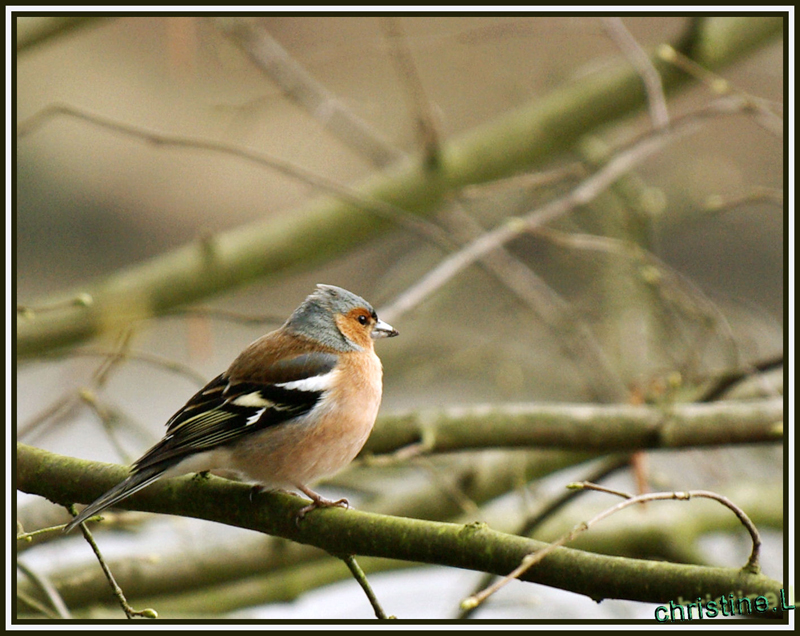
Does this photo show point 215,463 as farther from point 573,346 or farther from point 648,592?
point 573,346

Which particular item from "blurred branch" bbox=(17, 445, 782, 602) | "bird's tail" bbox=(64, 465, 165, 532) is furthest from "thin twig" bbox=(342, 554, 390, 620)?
"bird's tail" bbox=(64, 465, 165, 532)

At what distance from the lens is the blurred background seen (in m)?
3.21

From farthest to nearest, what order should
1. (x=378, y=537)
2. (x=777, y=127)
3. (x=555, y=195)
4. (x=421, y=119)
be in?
(x=555, y=195), (x=421, y=119), (x=777, y=127), (x=378, y=537)

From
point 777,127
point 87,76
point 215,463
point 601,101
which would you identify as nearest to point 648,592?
point 215,463

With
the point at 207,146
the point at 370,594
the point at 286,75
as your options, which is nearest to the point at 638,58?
the point at 286,75

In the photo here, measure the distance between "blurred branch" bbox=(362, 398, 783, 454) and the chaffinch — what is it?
670 millimetres

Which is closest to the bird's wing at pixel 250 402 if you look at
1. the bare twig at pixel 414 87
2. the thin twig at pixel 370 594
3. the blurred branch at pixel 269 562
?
the thin twig at pixel 370 594

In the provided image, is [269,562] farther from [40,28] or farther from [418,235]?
[40,28]

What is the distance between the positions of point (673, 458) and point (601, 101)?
9.08 feet

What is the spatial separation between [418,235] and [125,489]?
6.20 ft

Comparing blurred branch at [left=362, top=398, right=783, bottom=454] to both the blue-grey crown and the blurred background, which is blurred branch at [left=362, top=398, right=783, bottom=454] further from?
the blue-grey crown

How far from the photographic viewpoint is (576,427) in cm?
294

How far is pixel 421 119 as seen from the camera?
3758 mm

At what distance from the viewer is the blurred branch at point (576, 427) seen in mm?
2918
